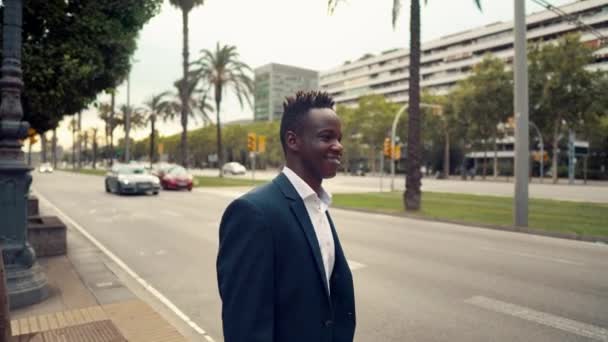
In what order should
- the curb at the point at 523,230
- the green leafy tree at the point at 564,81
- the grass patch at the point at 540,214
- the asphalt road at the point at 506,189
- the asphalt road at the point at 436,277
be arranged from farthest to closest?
1. the green leafy tree at the point at 564,81
2. the asphalt road at the point at 506,189
3. the grass patch at the point at 540,214
4. the curb at the point at 523,230
5. the asphalt road at the point at 436,277

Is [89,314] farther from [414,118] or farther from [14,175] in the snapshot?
[414,118]

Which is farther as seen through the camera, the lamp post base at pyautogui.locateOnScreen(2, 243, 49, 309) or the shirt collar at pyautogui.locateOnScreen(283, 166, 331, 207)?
the lamp post base at pyautogui.locateOnScreen(2, 243, 49, 309)

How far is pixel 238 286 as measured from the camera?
5.29ft

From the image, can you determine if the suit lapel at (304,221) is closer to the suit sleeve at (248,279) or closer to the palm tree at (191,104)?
the suit sleeve at (248,279)

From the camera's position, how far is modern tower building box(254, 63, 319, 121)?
14712 cm

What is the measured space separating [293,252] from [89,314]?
12.4 ft

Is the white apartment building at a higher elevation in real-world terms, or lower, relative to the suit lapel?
higher

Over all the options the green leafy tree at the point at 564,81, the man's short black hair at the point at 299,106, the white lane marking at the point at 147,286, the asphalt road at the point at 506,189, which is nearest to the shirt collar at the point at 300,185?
the man's short black hair at the point at 299,106

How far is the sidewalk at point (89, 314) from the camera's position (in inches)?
154

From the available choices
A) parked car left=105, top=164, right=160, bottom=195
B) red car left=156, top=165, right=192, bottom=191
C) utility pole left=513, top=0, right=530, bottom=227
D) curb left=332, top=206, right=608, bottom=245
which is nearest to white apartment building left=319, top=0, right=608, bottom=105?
red car left=156, top=165, right=192, bottom=191

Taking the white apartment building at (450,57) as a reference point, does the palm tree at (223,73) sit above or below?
below

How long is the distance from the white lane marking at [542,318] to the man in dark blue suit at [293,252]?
366 centimetres

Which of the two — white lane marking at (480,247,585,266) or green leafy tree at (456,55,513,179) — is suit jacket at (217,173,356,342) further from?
green leafy tree at (456,55,513,179)

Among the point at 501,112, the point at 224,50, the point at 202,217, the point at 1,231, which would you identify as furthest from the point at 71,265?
the point at 501,112
